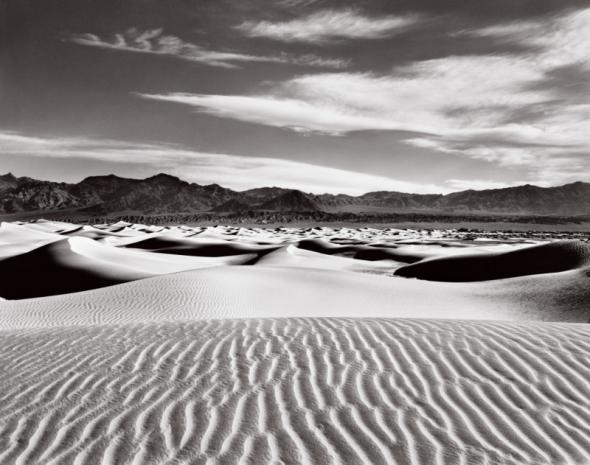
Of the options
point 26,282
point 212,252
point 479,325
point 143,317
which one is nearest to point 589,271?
point 479,325

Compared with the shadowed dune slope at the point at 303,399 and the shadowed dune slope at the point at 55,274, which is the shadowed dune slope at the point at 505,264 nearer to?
the shadowed dune slope at the point at 55,274

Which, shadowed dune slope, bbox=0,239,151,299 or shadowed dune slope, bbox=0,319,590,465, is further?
shadowed dune slope, bbox=0,239,151,299

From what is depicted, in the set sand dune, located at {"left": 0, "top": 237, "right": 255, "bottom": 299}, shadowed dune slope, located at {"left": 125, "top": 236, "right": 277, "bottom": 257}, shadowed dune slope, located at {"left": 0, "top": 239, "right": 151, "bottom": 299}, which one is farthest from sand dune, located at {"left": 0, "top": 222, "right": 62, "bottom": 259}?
shadowed dune slope, located at {"left": 0, "top": 239, "right": 151, "bottom": 299}

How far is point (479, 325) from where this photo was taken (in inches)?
299

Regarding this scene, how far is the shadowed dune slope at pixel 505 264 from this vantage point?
26.5m

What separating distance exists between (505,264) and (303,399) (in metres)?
26.5

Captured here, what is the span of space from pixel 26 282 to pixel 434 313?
797 inches

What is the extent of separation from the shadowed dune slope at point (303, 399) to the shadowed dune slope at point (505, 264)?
70.1 ft

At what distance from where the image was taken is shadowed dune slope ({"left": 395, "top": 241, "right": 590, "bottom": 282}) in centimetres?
2650

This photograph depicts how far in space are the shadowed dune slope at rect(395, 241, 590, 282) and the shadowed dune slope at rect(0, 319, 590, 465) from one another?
21.4 m

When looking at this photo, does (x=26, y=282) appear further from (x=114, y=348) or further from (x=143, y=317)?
(x=114, y=348)

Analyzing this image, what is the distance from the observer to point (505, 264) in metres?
28.1

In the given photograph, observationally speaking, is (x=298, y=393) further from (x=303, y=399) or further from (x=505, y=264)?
(x=505, y=264)

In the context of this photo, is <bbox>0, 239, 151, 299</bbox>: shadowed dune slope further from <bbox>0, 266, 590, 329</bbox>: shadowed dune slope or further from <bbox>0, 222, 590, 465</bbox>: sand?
<bbox>0, 222, 590, 465</bbox>: sand
